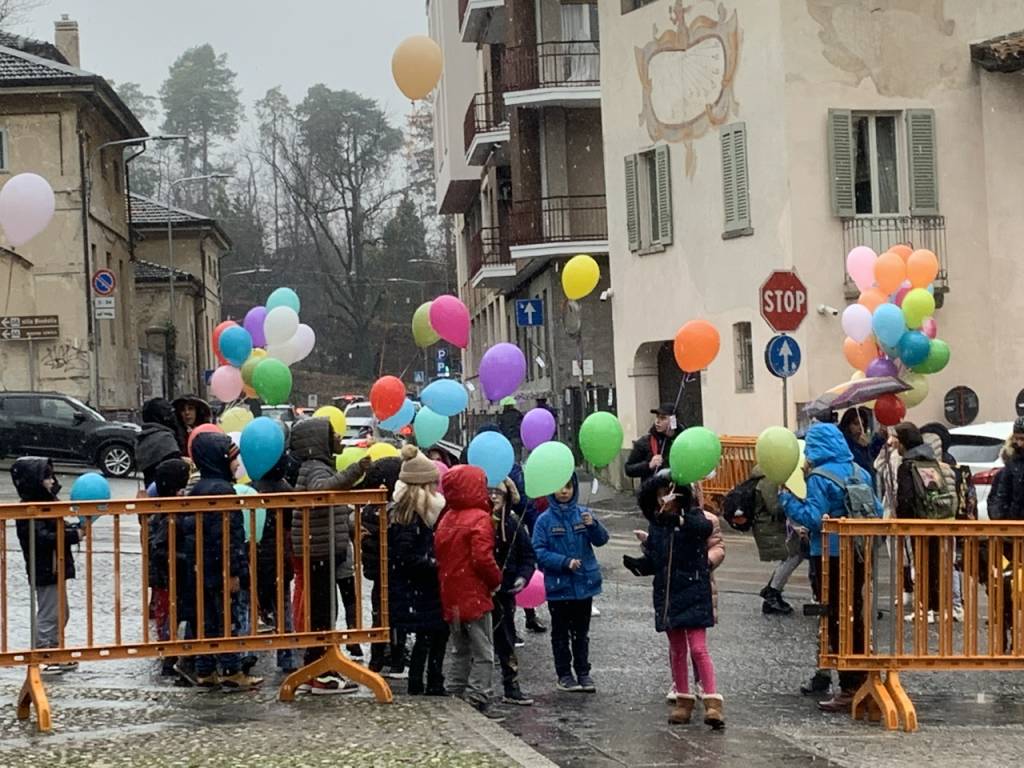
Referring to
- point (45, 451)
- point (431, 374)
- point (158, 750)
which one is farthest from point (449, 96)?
point (158, 750)

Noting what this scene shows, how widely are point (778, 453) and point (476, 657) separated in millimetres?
2425

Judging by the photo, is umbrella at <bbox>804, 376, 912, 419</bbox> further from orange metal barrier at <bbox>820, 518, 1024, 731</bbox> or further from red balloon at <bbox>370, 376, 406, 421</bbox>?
orange metal barrier at <bbox>820, 518, 1024, 731</bbox>

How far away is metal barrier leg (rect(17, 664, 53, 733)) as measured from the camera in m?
9.57

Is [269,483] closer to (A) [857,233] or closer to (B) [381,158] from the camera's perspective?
(A) [857,233]

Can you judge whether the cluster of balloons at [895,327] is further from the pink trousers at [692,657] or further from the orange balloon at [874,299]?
the pink trousers at [692,657]

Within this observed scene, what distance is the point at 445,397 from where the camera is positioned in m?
12.6

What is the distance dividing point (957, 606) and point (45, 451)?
80.9 ft

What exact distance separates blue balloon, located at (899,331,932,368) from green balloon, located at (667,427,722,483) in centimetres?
646

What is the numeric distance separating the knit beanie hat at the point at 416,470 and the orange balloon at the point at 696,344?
2873 mm

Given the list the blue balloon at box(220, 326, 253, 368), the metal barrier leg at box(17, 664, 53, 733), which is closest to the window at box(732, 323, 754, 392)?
the blue balloon at box(220, 326, 253, 368)

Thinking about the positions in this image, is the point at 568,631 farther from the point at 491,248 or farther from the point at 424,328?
the point at 491,248

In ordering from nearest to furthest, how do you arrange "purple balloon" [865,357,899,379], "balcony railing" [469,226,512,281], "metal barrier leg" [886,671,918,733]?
"metal barrier leg" [886,671,918,733] → "purple balloon" [865,357,899,379] → "balcony railing" [469,226,512,281]

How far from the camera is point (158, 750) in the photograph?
875 centimetres

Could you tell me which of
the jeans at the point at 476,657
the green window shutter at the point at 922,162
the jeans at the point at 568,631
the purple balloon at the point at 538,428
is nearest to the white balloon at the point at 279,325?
the purple balloon at the point at 538,428
